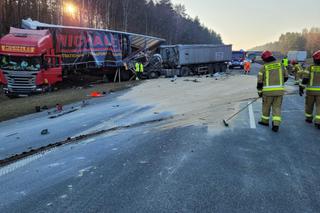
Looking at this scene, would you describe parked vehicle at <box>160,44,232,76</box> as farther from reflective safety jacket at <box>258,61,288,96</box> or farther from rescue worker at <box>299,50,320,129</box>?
reflective safety jacket at <box>258,61,288,96</box>

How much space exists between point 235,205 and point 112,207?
1.29m

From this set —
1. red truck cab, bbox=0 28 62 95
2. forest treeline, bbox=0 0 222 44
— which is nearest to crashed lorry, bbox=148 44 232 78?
forest treeline, bbox=0 0 222 44

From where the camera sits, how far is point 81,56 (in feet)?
62.8

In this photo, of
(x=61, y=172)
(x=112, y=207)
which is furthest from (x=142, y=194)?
(x=61, y=172)

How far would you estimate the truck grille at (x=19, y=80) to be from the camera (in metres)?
15.2

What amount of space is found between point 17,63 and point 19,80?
0.88 meters

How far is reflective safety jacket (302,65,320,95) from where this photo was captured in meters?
6.89

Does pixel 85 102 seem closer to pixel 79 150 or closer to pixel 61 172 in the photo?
pixel 79 150

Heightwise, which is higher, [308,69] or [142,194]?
[308,69]

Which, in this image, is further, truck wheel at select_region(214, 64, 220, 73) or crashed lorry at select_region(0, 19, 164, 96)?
truck wheel at select_region(214, 64, 220, 73)

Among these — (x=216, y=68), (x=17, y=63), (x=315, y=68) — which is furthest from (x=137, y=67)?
(x=315, y=68)

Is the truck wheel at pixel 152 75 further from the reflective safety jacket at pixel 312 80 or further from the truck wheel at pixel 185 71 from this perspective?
the reflective safety jacket at pixel 312 80

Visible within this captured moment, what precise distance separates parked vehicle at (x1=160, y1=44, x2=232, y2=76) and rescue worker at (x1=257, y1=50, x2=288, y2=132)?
811 inches

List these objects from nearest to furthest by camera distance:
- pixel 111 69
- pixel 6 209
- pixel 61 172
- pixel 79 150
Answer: pixel 6 209 < pixel 61 172 < pixel 79 150 < pixel 111 69
